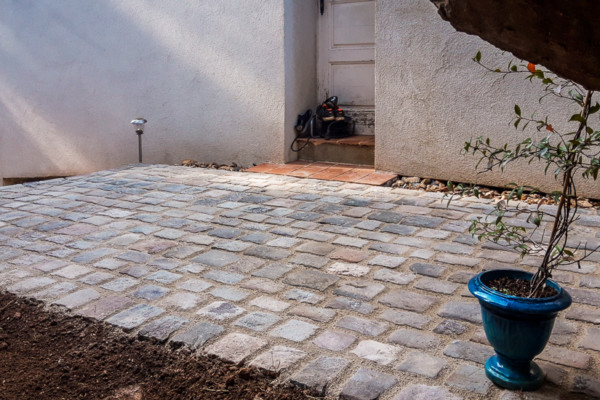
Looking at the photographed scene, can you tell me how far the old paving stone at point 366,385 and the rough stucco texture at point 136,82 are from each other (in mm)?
4333

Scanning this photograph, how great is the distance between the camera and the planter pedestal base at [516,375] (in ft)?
7.14

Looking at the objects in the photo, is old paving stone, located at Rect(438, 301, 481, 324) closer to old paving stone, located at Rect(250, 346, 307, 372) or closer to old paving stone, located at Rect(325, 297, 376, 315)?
old paving stone, located at Rect(325, 297, 376, 315)

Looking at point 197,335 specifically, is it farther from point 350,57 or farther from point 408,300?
point 350,57

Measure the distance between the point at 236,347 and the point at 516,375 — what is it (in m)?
1.09

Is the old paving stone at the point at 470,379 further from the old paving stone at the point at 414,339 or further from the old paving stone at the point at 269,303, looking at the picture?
the old paving stone at the point at 269,303

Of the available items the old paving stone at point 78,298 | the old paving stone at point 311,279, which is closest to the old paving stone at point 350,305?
the old paving stone at point 311,279

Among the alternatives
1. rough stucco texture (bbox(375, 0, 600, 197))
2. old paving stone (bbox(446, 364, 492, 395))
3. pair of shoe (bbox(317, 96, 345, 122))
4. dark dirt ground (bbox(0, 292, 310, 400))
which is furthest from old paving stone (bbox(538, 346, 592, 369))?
pair of shoe (bbox(317, 96, 345, 122))

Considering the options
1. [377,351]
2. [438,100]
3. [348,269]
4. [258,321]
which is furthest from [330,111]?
[377,351]

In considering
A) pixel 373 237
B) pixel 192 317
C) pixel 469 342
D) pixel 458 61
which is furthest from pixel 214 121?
pixel 469 342

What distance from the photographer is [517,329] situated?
211 centimetres

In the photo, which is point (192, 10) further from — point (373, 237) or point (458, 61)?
point (373, 237)

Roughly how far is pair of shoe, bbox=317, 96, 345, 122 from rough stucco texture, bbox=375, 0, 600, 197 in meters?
0.80

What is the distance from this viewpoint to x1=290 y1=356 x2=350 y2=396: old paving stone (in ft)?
7.37

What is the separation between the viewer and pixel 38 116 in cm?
822
